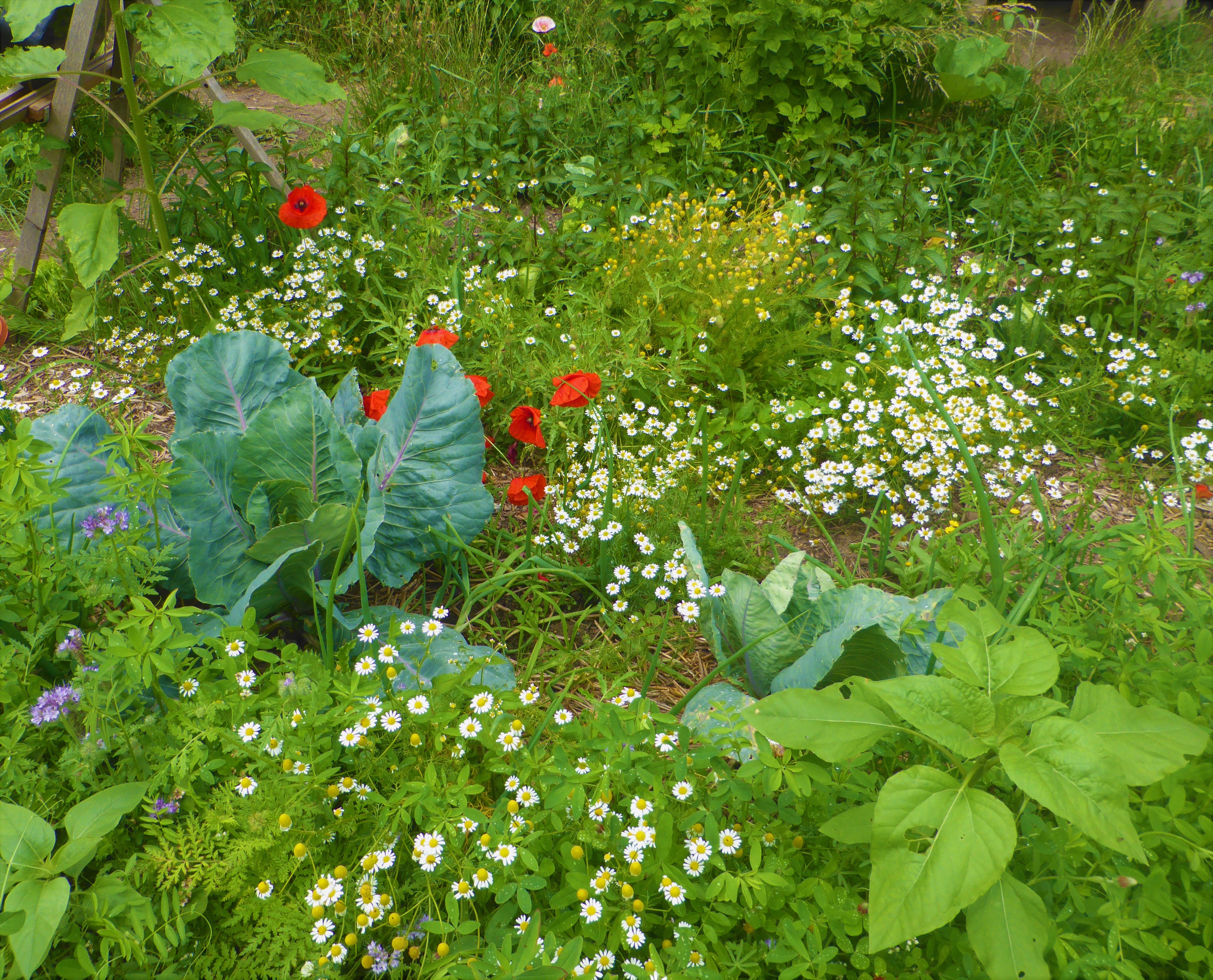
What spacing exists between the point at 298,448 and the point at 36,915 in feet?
3.49

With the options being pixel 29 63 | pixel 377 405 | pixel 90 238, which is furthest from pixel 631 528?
pixel 29 63

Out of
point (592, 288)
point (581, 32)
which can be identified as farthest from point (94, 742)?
point (581, 32)

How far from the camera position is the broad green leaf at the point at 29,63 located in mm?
2602

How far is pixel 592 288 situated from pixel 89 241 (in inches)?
69.2

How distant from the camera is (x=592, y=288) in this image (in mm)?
3258

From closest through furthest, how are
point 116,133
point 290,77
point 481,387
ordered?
point 481,387 → point 290,77 → point 116,133

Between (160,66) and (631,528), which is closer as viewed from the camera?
(631,528)

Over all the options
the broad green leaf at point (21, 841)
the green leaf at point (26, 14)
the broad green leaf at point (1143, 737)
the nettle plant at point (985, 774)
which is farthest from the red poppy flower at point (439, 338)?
the broad green leaf at point (1143, 737)

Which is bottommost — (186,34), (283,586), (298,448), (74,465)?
(283,586)

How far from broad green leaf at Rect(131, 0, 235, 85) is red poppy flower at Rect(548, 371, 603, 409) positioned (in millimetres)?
1399

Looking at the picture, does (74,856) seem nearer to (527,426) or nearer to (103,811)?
(103,811)

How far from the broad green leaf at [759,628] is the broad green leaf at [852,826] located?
1.77 ft

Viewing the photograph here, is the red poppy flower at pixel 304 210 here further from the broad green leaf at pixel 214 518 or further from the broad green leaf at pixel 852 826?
the broad green leaf at pixel 852 826

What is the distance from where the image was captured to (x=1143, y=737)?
1.16 m
